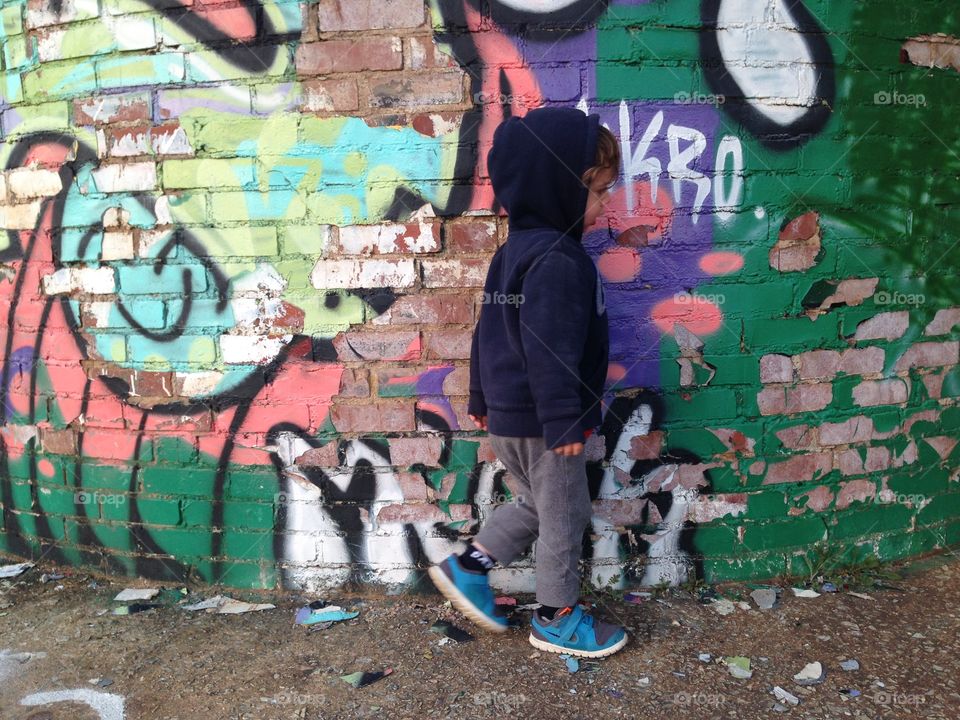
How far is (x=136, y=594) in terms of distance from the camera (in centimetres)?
279

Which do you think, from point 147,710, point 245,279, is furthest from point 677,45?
point 147,710

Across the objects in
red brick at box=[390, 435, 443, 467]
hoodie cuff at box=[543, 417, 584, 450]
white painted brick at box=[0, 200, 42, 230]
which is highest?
white painted brick at box=[0, 200, 42, 230]

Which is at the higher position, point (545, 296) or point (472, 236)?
point (472, 236)

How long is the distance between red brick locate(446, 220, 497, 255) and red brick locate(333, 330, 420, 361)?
358 mm

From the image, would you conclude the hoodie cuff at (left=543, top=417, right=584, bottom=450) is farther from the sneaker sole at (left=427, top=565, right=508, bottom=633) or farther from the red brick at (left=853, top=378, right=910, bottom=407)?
the red brick at (left=853, top=378, right=910, bottom=407)

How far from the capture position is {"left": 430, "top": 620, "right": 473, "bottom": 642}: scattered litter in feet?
7.95

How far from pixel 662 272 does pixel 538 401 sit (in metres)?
0.78

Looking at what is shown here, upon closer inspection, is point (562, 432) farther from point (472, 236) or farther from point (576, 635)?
point (472, 236)

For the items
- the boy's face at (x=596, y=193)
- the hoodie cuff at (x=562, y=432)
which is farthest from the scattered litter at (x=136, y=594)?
the boy's face at (x=596, y=193)

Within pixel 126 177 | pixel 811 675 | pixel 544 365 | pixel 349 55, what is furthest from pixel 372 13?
pixel 811 675

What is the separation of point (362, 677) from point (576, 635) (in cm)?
68

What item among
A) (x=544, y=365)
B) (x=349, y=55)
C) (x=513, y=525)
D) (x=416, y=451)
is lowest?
(x=513, y=525)

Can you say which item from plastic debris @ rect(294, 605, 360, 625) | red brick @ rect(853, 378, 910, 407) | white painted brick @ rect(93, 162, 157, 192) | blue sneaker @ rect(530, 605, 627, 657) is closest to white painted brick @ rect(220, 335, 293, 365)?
white painted brick @ rect(93, 162, 157, 192)

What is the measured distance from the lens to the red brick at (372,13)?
2471 millimetres
